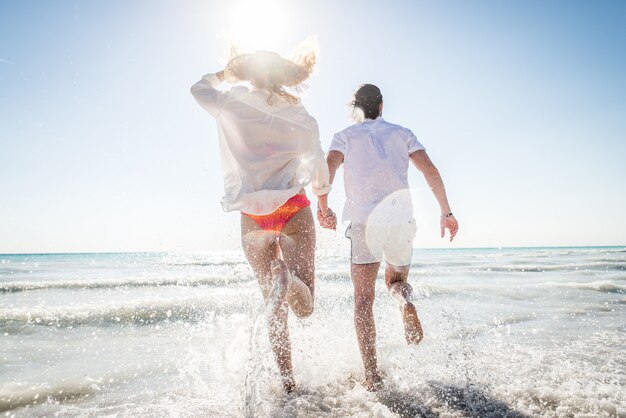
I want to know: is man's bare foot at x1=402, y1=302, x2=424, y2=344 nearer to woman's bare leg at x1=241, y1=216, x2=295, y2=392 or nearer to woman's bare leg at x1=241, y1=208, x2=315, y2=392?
woman's bare leg at x1=241, y1=208, x2=315, y2=392

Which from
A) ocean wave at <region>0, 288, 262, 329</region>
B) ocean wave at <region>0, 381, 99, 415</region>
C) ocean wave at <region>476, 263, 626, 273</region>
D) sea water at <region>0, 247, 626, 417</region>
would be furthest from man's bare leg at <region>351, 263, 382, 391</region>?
ocean wave at <region>476, 263, 626, 273</region>

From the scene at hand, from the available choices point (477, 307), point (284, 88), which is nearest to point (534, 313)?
point (477, 307)

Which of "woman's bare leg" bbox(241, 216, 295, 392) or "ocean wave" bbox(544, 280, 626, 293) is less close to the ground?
"woman's bare leg" bbox(241, 216, 295, 392)

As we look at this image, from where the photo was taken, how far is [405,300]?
3.03 metres

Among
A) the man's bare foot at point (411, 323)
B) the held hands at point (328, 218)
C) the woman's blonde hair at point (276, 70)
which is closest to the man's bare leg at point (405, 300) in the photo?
the man's bare foot at point (411, 323)

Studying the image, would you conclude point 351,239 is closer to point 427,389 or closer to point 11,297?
point 427,389

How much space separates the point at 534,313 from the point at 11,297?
34.7ft

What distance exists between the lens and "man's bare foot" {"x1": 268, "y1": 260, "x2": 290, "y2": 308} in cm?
230

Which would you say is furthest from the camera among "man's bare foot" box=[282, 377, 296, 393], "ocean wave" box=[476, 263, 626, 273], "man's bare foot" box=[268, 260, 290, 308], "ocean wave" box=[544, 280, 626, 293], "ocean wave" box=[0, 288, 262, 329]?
"ocean wave" box=[476, 263, 626, 273]

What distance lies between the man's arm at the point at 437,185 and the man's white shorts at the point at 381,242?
12.3 inches

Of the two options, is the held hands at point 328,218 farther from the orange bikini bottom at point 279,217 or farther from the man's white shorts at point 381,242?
the orange bikini bottom at point 279,217

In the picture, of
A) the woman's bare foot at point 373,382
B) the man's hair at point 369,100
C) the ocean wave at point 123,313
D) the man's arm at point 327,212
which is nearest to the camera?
the woman's bare foot at point 373,382

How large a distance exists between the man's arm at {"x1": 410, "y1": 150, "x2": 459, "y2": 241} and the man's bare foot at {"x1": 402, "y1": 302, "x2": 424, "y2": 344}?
2.25 feet

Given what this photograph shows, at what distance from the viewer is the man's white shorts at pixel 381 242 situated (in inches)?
121
